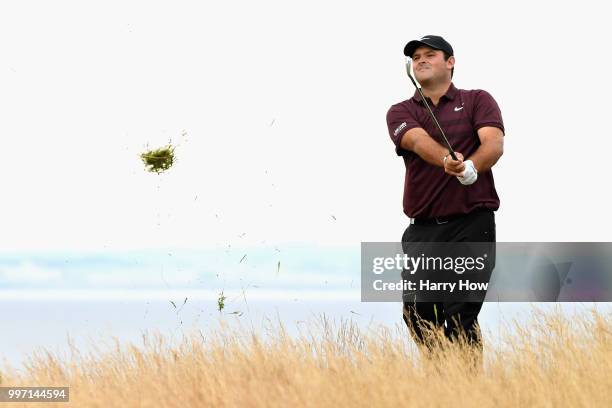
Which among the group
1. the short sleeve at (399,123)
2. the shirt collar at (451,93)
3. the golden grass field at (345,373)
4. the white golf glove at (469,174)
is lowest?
the golden grass field at (345,373)

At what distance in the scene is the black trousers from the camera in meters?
8.12

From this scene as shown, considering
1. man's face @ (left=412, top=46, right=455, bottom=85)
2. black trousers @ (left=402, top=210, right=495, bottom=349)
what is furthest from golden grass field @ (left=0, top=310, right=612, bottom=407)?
man's face @ (left=412, top=46, right=455, bottom=85)

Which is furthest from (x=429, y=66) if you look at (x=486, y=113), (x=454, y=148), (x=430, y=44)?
(x=454, y=148)

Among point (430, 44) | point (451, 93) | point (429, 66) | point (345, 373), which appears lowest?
point (345, 373)

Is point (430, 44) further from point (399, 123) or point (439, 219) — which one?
point (439, 219)

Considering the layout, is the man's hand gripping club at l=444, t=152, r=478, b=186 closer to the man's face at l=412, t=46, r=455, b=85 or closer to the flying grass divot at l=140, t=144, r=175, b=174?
the man's face at l=412, t=46, r=455, b=85

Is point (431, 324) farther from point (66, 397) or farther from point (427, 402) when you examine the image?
point (66, 397)

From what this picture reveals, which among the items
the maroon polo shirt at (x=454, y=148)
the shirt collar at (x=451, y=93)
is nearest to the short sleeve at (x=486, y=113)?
the maroon polo shirt at (x=454, y=148)

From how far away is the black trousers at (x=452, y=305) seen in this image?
26.7ft

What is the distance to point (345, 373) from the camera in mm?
7418

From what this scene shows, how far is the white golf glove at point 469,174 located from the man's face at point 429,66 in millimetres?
1016

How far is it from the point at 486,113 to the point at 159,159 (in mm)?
3502

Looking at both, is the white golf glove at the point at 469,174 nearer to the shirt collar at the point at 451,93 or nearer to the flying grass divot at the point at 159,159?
the shirt collar at the point at 451,93

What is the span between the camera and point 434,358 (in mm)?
7938
